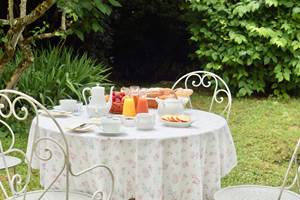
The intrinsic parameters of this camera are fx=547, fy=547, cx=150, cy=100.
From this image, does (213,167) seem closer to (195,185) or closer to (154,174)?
(195,185)

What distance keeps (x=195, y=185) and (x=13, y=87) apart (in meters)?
3.19

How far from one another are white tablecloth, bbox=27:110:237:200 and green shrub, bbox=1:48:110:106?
3.29 meters

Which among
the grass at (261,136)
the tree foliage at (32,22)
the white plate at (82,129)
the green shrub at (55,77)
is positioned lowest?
the grass at (261,136)

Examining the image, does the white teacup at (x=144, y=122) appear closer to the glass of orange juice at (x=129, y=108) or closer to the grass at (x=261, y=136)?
the glass of orange juice at (x=129, y=108)

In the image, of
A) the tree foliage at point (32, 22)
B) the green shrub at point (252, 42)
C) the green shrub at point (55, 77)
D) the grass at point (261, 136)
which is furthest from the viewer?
the green shrub at point (252, 42)

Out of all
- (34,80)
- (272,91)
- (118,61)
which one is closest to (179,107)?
(34,80)

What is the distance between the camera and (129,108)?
3.34m

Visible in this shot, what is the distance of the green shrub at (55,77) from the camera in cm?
632

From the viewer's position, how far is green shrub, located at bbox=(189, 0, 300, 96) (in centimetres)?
758

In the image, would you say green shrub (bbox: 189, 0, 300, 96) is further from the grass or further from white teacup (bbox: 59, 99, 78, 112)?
white teacup (bbox: 59, 99, 78, 112)

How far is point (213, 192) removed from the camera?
10.4ft

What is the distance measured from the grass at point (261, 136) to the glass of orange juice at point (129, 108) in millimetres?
1452

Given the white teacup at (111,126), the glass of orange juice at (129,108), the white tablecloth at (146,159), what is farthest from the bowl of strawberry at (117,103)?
the white teacup at (111,126)

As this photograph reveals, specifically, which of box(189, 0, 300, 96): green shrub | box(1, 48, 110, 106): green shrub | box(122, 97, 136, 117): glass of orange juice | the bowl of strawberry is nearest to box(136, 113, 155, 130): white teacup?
box(122, 97, 136, 117): glass of orange juice
